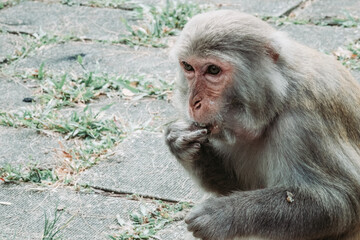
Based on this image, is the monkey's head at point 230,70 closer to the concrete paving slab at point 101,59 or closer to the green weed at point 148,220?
the green weed at point 148,220

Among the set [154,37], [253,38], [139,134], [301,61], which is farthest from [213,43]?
[154,37]

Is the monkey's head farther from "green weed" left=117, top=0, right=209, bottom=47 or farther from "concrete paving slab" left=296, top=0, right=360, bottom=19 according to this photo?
"concrete paving slab" left=296, top=0, right=360, bottom=19

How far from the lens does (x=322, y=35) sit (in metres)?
7.96

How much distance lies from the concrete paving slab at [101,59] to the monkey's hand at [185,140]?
2816 mm

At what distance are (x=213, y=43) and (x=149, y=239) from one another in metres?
1.47

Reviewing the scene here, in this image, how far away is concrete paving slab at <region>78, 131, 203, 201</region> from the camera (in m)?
5.39

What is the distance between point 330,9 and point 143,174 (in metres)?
4.19

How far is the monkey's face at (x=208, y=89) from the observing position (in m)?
4.12

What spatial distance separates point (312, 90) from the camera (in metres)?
4.18

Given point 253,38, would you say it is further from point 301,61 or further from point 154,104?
point 154,104

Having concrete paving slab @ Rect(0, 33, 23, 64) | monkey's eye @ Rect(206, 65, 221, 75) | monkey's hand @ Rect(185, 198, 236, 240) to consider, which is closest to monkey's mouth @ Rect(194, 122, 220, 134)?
monkey's eye @ Rect(206, 65, 221, 75)

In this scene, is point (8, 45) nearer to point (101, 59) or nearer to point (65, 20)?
point (65, 20)

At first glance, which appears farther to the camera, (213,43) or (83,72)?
(83,72)

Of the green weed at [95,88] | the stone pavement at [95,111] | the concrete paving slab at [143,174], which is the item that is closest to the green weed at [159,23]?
the stone pavement at [95,111]
